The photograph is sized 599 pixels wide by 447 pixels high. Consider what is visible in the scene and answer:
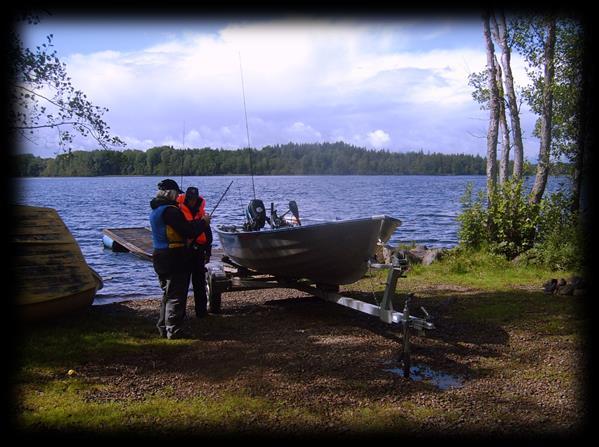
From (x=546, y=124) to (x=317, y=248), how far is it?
9775mm

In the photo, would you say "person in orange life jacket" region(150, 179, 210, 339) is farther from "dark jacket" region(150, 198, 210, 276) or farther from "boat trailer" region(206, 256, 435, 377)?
"boat trailer" region(206, 256, 435, 377)

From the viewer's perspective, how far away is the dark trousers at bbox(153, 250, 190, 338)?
734 centimetres

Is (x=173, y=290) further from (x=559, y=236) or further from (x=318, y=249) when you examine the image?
(x=559, y=236)

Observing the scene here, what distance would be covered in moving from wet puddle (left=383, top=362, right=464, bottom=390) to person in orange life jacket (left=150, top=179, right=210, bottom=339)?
2.99 m

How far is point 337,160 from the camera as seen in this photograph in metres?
12.0

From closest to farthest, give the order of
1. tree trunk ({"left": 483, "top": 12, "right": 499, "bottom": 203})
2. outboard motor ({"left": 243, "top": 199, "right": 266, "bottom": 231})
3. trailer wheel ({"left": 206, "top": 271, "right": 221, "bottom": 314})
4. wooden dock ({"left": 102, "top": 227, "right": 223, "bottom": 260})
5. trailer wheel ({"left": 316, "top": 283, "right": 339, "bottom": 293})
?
trailer wheel ({"left": 206, "top": 271, "right": 221, "bottom": 314}), trailer wheel ({"left": 316, "top": 283, "right": 339, "bottom": 293}), outboard motor ({"left": 243, "top": 199, "right": 266, "bottom": 231}), tree trunk ({"left": 483, "top": 12, "right": 499, "bottom": 203}), wooden dock ({"left": 102, "top": 227, "right": 223, "bottom": 260})

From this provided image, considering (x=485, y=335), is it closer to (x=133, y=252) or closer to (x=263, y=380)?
(x=263, y=380)

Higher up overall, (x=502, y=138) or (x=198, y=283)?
(x=502, y=138)

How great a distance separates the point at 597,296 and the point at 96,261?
52.8 feet

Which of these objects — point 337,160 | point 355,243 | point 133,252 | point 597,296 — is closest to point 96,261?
point 133,252

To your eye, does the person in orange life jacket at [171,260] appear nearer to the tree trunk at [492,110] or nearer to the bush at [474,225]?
the bush at [474,225]

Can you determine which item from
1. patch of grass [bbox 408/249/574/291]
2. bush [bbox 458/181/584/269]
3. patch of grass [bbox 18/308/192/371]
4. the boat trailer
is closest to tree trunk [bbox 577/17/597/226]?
bush [bbox 458/181/584/269]

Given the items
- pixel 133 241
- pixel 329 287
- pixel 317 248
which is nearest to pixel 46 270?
pixel 317 248

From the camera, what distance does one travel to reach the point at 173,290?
7395 mm
